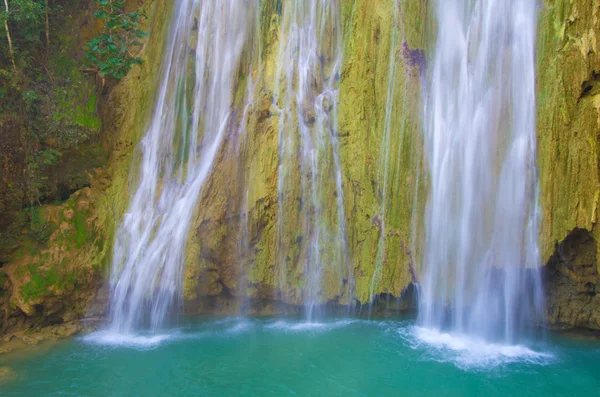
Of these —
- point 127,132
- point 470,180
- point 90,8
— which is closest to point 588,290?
point 470,180

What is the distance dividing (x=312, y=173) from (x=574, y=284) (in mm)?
6133

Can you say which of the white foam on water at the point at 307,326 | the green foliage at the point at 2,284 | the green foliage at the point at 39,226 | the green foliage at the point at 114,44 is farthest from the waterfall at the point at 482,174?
the green foliage at the point at 2,284

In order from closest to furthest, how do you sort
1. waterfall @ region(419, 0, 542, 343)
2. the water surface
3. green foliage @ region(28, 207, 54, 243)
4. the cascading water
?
the water surface
waterfall @ region(419, 0, 542, 343)
the cascading water
green foliage @ region(28, 207, 54, 243)

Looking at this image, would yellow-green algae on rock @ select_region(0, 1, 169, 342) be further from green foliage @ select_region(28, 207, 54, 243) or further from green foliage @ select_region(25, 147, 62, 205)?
green foliage @ select_region(25, 147, 62, 205)

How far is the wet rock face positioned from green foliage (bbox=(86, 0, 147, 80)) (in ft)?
37.4

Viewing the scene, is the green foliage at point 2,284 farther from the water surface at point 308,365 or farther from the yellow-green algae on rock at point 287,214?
the water surface at point 308,365

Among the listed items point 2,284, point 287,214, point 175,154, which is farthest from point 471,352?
point 2,284

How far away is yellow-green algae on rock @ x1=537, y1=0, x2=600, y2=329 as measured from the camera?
8258mm

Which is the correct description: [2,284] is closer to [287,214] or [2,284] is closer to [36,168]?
[36,168]

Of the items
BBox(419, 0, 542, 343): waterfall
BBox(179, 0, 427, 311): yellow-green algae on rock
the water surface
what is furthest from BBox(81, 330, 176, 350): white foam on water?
BBox(419, 0, 542, 343): waterfall

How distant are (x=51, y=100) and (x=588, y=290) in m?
13.9

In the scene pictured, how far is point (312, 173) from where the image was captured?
11.4 metres

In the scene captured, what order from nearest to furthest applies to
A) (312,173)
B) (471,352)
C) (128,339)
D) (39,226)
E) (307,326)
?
(471,352) → (128,339) → (307,326) → (312,173) → (39,226)

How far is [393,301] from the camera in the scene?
36.2 ft
